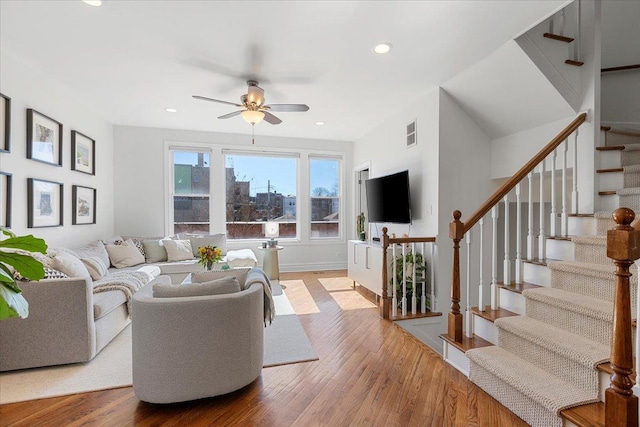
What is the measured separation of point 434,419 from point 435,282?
214 cm

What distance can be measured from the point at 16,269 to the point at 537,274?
10.3ft

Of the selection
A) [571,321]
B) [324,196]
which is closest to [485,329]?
[571,321]

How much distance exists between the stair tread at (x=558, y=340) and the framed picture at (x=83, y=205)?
16.7 ft

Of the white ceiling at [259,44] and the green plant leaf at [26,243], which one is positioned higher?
the white ceiling at [259,44]

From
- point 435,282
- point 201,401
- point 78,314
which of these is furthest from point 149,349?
point 435,282

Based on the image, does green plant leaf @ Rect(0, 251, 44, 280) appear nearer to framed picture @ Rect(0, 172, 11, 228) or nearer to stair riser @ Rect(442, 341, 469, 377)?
stair riser @ Rect(442, 341, 469, 377)

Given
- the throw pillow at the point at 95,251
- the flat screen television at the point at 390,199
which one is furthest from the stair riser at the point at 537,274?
the throw pillow at the point at 95,251

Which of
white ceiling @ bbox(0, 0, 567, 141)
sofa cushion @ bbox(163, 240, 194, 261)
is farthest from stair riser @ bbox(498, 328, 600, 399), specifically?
sofa cushion @ bbox(163, 240, 194, 261)

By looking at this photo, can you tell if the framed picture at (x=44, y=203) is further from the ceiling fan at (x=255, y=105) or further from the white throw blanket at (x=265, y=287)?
the white throw blanket at (x=265, y=287)

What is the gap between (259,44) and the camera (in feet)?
9.16

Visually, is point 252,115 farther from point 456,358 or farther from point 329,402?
point 456,358

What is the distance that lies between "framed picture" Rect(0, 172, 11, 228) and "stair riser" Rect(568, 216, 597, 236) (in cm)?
518

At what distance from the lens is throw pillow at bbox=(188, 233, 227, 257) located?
209 inches

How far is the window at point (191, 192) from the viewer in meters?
5.83
